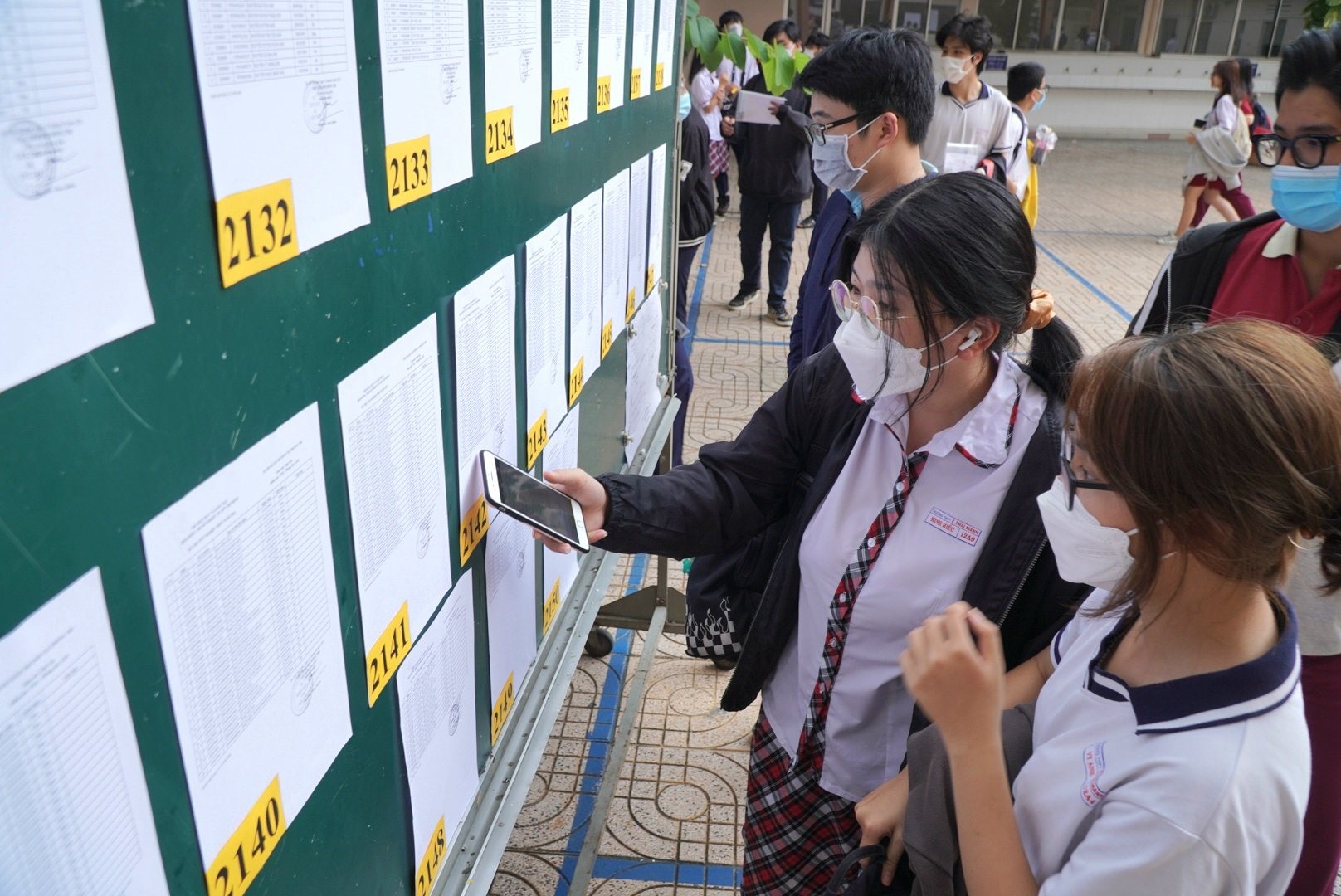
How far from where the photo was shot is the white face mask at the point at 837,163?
109 inches

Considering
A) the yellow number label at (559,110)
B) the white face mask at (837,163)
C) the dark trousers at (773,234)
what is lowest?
the dark trousers at (773,234)

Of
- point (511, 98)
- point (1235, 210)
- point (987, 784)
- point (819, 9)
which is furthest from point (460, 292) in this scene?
point (819, 9)

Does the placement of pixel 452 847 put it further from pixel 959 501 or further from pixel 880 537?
pixel 959 501

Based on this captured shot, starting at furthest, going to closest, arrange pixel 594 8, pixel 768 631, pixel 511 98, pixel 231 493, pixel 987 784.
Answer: pixel 594 8 < pixel 768 631 < pixel 511 98 < pixel 987 784 < pixel 231 493

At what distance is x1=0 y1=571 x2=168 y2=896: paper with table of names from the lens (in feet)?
2.02

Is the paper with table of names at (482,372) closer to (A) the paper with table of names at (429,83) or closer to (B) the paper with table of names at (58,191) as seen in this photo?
(A) the paper with table of names at (429,83)

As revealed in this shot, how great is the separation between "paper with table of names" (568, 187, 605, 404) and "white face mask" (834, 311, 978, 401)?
544 millimetres

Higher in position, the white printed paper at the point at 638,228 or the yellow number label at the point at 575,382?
the white printed paper at the point at 638,228

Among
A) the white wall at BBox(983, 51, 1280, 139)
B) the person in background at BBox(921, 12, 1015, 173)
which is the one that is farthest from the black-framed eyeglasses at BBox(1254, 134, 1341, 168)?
the white wall at BBox(983, 51, 1280, 139)

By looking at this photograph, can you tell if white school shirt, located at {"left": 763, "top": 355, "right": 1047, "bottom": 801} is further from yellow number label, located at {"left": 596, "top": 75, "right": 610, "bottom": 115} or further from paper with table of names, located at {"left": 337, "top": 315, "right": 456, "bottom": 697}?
yellow number label, located at {"left": 596, "top": 75, "right": 610, "bottom": 115}

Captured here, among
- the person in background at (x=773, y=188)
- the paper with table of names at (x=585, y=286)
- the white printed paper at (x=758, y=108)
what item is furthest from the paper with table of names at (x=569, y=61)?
the person in background at (x=773, y=188)

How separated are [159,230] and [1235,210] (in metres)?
9.92

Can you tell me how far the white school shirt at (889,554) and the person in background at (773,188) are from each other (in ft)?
18.3

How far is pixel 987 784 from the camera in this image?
1.20 metres
